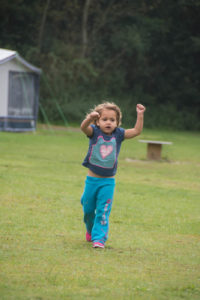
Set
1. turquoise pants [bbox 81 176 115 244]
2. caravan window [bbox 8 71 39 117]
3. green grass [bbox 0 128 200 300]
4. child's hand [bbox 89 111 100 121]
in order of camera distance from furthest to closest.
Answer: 1. caravan window [bbox 8 71 39 117]
2. turquoise pants [bbox 81 176 115 244]
3. child's hand [bbox 89 111 100 121]
4. green grass [bbox 0 128 200 300]

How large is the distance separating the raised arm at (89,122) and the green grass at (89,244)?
3.76 ft

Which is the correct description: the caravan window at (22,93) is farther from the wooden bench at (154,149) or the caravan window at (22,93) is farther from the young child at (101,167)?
the young child at (101,167)

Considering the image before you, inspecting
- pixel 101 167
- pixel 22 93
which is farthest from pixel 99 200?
pixel 22 93

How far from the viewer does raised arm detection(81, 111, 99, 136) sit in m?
5.24

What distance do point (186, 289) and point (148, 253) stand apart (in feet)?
3.86

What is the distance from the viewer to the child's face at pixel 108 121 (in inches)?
219

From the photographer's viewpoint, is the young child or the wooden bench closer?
the young child

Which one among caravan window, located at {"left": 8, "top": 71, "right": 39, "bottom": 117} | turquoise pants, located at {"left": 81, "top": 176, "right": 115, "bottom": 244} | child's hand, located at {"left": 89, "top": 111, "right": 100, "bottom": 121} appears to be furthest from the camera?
caravan window, located at {"left": 8, "top": 71, "right": 39, "bottom": 117}

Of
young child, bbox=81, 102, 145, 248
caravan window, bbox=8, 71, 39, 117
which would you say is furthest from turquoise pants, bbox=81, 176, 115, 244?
caravan window, bbox=8, 71, 39, 117

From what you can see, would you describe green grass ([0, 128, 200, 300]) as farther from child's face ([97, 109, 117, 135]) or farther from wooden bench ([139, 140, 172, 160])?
wooden bench ([139, 140, 172, 160])

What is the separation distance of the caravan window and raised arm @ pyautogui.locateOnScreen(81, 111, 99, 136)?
696 inches

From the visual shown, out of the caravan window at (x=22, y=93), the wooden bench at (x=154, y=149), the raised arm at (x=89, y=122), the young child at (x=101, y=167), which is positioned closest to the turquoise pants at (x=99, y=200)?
the young child at (x=101, y=167)

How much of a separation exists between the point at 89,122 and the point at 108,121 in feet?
1.02

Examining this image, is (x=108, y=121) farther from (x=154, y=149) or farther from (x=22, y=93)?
(x=22, y=93)
